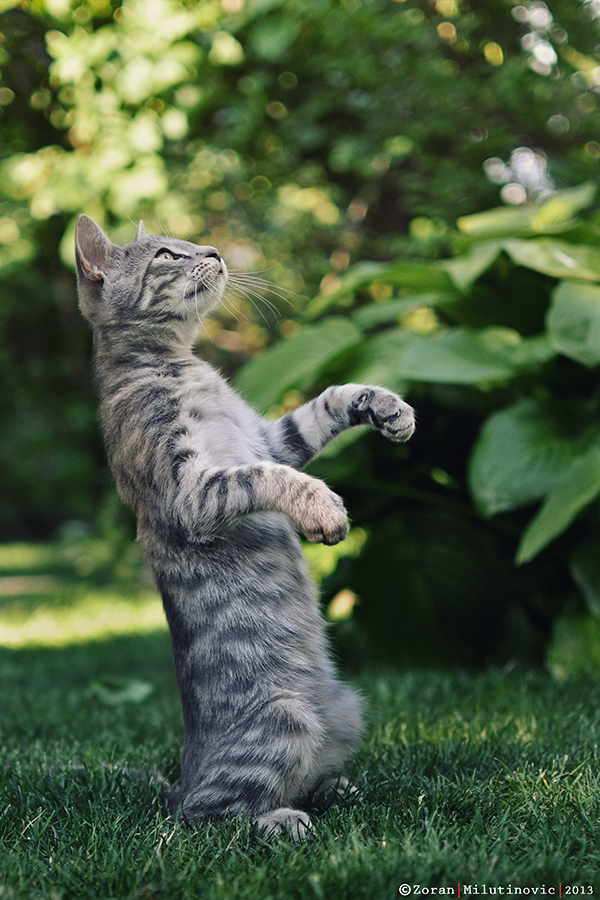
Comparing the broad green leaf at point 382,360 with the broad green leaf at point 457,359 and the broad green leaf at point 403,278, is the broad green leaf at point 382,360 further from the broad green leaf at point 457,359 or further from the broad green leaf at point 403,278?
the broad green leaf at point 403,278

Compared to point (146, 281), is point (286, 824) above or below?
below

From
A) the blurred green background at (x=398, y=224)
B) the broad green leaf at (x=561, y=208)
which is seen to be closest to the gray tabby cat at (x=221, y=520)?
the blurred green background at (x=398, y=224)

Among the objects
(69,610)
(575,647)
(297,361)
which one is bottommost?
(69,610)

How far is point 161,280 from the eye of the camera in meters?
1.98

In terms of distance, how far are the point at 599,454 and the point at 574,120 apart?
2939 mm

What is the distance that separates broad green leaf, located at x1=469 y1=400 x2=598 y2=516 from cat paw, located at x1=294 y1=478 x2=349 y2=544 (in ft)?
4.69

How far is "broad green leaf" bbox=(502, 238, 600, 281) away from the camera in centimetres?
312

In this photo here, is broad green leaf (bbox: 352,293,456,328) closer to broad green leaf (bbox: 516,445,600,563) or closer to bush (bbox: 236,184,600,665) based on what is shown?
bush (bbox: 236,184,600,665)

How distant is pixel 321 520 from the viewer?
1550 mm

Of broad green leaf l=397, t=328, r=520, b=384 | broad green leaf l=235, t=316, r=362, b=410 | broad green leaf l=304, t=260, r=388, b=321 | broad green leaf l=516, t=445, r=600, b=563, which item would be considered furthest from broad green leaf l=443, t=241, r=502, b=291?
broad green leaf l=516, t=445, r=600, b=563

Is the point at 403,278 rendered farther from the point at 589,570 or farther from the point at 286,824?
the point at 286,824

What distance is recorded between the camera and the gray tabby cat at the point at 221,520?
1.64 m

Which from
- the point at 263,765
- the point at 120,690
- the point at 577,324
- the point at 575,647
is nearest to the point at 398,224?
the point at 577,324

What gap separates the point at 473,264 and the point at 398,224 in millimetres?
2795
